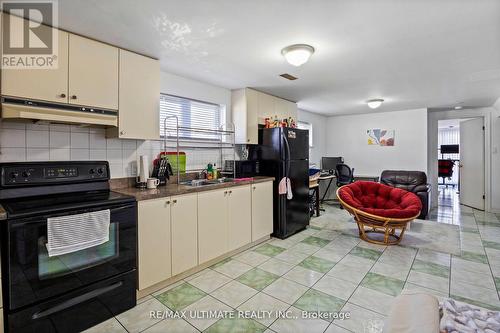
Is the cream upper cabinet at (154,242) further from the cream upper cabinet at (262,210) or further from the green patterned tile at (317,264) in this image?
the green patterned tile at (317,264)

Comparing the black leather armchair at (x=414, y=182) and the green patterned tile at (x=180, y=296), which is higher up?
the black leather armchair at (x=414, y=182)

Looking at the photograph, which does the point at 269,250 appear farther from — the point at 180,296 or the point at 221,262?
the point at 180,296

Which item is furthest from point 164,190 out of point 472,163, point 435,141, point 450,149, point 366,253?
point 450,149

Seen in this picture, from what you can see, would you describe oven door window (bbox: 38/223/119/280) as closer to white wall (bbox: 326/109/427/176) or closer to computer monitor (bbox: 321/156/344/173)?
computer monitor (bbox: 321/156/344/173)

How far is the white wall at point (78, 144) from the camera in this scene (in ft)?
6.47

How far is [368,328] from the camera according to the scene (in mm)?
1745

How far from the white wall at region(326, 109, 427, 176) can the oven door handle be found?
19.6ft

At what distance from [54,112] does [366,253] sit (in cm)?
347

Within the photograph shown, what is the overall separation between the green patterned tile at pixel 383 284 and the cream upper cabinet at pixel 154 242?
6.05ft

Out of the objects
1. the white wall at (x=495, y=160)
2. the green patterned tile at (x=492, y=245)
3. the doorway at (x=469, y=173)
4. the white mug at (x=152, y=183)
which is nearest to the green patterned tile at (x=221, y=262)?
the white mug at (x=152, y=183)

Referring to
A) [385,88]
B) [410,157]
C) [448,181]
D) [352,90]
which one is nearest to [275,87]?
[352,90]

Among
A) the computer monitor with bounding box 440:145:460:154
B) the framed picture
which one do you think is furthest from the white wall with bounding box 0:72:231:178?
the computer monitor with bounding box 440:145:460:154

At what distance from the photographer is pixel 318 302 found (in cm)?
207

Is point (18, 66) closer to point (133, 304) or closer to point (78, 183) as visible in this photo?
point (78, 183)
